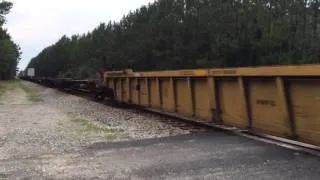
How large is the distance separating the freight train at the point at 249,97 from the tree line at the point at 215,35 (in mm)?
32176

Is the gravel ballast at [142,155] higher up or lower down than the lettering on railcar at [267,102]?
lower down

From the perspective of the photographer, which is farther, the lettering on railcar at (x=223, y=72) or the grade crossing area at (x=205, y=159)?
the lettering on railcar at (x=223, y=72)

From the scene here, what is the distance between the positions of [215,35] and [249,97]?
58.7 m

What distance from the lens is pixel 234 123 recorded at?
41.8ft

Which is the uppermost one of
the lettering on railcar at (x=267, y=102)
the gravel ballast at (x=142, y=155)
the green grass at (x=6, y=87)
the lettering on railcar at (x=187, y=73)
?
the lettering on railcar at (x=187, y=73)

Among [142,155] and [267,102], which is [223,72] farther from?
[142,155]

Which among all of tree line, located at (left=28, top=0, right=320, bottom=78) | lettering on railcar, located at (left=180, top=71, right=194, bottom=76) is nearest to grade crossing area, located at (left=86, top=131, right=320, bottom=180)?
lettering on railcar, located at (left=180, top=71, right=194, bottom=76)

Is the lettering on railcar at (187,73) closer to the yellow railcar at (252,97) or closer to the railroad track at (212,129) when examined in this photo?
the yellow railcar at (252,97)

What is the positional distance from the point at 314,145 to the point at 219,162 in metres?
2.09

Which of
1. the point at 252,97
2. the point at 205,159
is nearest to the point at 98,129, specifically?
the point at 252,97

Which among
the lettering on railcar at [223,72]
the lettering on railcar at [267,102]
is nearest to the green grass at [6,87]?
the lettering on railcar at [223,72]

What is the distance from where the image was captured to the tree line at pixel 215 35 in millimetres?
60356

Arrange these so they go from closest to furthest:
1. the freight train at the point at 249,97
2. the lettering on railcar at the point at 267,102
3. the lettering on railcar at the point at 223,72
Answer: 1. the freight train at the point at 249,97
2. the lettering on railcar at the point at 267,102
3. the lettering on railcar at the point at 223,72

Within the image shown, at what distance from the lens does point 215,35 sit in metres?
69.9
